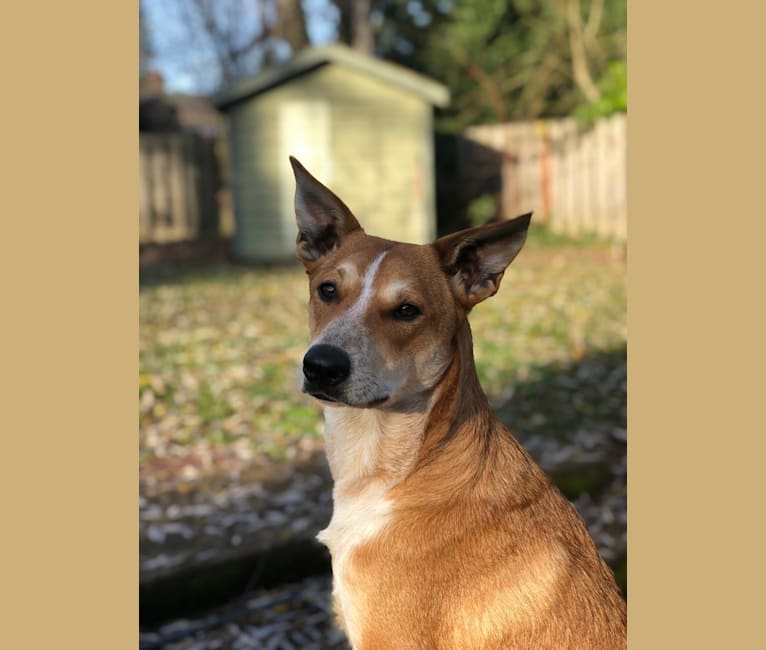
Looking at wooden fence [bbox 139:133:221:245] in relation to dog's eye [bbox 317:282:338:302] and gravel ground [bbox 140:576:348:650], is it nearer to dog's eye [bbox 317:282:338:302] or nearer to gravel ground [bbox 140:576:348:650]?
gravel ground [bbox 140:576:348:650]

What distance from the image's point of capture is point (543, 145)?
2152 cm

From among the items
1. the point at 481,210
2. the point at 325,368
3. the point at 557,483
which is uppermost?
the point at 481,210

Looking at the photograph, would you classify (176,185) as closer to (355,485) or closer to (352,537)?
(355,485)

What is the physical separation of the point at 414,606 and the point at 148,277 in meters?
14.1

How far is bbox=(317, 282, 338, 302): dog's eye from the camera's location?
3.12 metres

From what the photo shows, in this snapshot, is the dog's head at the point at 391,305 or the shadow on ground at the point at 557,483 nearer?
the dog's head at the point at 391,305

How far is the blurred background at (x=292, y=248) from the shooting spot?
5422mm

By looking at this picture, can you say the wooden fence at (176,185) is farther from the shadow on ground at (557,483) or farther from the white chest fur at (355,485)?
the white chest fur at (355,485)

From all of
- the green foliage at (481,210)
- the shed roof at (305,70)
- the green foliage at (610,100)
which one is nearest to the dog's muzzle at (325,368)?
the shed roof at (305,70)

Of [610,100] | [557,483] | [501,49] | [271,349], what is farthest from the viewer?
[501,49]

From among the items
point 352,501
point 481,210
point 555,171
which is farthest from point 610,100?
point 352,501

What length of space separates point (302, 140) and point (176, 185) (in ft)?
17.1

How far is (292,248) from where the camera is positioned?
18203mm

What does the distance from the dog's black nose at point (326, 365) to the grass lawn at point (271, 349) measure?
235 cm
